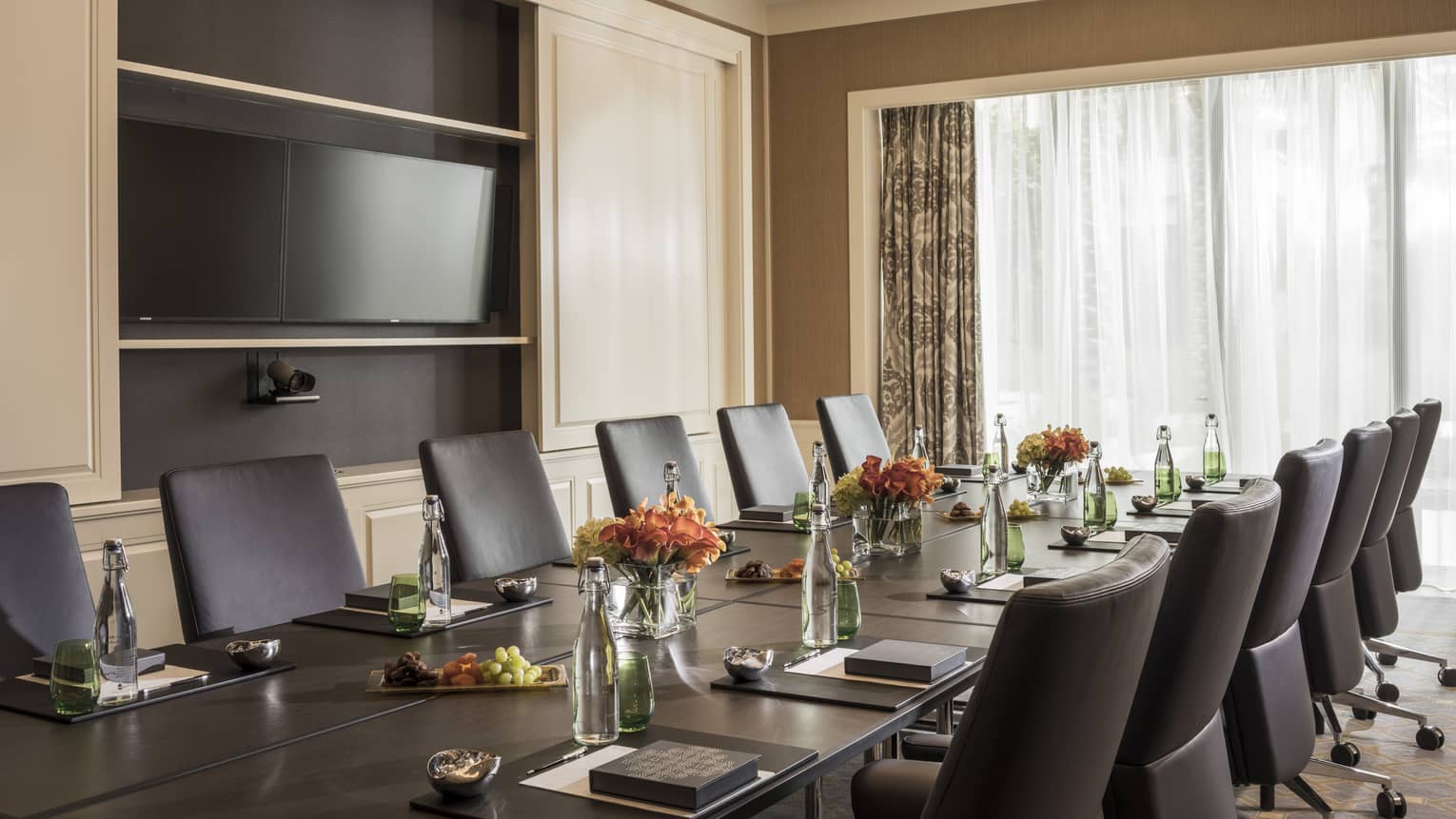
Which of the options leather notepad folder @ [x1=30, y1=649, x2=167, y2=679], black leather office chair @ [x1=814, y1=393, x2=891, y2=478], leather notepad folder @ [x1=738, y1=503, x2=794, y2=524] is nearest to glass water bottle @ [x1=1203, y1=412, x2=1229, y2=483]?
black leather office chair @ [x1=814, y1=393, x2=891, y2=478]

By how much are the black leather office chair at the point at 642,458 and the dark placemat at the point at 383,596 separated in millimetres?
977

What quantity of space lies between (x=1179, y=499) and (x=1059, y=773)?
2.73m

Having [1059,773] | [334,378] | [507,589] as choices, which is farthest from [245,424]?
[1059,773]

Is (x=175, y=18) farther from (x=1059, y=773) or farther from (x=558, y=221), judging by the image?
(x=1059, y=773)

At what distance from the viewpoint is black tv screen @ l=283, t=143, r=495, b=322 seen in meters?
4.42

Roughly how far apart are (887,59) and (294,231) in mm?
3348

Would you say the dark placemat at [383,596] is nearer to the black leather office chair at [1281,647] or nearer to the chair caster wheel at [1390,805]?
the black leather office chair at [1281,647]

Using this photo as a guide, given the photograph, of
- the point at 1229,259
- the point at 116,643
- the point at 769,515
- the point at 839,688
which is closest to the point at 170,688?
the point at 116,643

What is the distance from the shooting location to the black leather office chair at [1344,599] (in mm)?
2992

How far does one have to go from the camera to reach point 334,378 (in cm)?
469

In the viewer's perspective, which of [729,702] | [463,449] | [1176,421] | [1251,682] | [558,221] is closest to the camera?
[729,702]

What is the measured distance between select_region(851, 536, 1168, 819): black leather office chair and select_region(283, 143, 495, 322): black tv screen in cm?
357

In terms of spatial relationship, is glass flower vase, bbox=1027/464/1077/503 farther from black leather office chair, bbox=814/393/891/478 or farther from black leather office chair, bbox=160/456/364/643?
black leather office chair, bbox=160/456/364/643

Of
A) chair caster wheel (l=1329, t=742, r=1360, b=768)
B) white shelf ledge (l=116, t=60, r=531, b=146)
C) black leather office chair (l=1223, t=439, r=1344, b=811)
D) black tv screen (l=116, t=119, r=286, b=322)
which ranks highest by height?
white shelf ledge (l=116, t=60, r=531, b=146)
